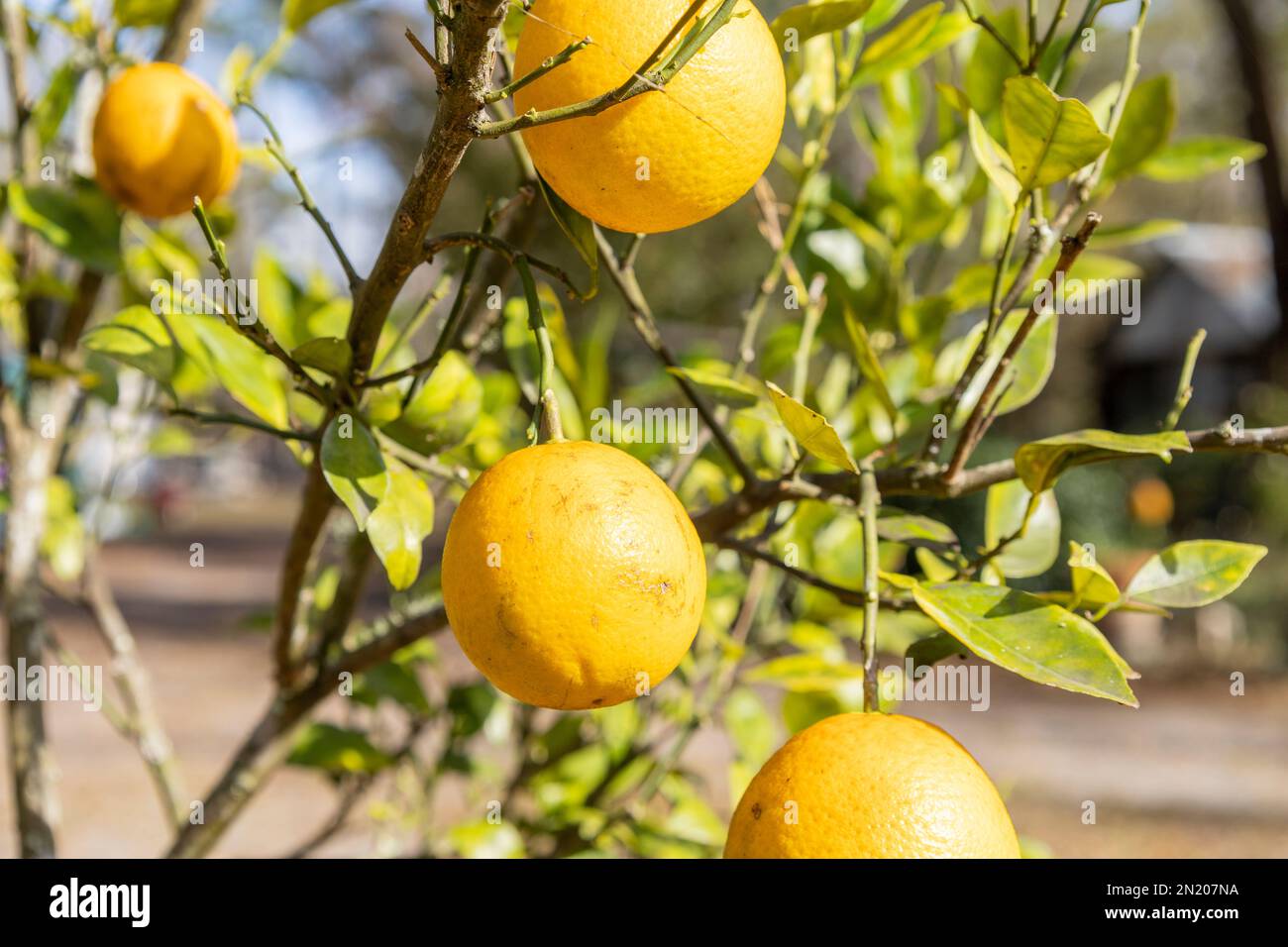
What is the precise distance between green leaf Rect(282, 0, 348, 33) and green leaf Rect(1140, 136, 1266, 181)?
2.20 ft

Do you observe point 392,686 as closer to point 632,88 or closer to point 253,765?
point 253,765

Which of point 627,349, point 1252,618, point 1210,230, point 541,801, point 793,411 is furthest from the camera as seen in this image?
point 1210,230

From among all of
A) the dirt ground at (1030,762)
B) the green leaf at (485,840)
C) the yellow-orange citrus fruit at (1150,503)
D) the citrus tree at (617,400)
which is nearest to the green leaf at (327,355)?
the citrus tree at (617,400)

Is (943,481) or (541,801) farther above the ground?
(943,481)

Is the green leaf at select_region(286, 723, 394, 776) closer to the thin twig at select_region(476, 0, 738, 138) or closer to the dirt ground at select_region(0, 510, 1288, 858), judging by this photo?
the thin twig at select_region(476, 0, 738, 138)

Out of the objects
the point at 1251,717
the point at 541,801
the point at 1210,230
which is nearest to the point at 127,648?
the point at 541,801

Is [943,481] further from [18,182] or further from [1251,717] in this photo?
[1251,717]

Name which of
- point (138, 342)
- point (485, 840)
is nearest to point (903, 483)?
point (138, 342)

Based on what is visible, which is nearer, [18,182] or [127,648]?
[18,182]

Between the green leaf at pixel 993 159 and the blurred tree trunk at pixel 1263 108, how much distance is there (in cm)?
666

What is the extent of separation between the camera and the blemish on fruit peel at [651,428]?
0.83 metres

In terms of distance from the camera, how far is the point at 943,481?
1.91 ft

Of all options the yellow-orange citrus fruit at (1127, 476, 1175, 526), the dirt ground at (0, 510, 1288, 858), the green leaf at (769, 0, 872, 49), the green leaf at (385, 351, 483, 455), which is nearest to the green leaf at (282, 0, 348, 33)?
the green leaf at (385, 351, 483, 455)
